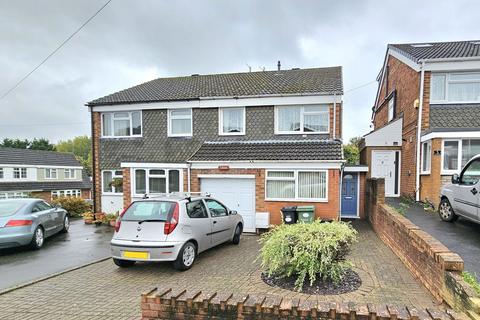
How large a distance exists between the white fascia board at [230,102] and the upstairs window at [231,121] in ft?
1.03

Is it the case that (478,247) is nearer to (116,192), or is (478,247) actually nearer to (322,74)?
(322,74)

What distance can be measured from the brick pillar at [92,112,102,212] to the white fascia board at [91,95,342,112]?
0.59m

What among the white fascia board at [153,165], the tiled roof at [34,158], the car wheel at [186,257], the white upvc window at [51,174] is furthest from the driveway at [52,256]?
the white upvc window at [51,174]

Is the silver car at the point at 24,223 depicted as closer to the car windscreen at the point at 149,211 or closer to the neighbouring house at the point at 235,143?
the neighbouring house at the point at 235,143

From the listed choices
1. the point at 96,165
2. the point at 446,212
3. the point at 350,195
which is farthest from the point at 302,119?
the point at 96,165

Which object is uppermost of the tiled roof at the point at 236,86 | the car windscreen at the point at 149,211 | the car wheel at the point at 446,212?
the tiled roof at the point at 236,86

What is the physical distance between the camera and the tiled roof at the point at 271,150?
1066cm

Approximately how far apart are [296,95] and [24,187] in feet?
108

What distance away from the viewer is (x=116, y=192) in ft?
46.8

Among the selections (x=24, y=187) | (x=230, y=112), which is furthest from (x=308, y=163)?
(x=24, y=187)

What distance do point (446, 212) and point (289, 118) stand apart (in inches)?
257

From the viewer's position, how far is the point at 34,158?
115ft

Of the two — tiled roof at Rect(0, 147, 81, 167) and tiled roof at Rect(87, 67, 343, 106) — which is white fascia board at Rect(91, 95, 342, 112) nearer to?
tiled roof at Rect(87, 67, 343, 106)

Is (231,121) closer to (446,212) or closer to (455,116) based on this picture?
(446,212)
